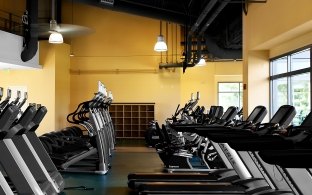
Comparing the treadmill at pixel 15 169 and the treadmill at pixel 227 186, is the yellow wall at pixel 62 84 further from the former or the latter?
the treadmill at pixel 15 169

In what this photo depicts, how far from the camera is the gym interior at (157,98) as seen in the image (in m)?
4.09

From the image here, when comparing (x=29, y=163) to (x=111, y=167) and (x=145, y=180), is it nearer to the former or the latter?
(x=145, y=180)

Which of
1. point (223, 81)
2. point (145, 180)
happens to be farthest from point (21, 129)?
point (223, 81)

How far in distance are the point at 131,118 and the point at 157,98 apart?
1.10 meters

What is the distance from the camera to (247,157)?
15.6ft

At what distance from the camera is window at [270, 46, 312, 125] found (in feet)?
22.0

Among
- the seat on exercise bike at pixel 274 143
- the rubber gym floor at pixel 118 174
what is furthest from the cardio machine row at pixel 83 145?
Result: the seat on exercise bike at pixel 274 143

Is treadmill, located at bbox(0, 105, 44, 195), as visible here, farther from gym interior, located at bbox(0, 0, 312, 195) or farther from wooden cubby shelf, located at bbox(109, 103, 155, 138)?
wooden cubby shelf, located at bbox(109, 103, 155, 138)

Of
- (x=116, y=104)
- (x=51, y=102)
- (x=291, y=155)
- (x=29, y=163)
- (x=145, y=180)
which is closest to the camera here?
(x=291, y=155)

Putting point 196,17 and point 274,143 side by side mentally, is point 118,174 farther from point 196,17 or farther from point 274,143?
point 274,143

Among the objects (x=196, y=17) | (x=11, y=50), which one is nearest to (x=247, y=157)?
(x=196, y=17)

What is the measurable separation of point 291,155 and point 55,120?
472 inches

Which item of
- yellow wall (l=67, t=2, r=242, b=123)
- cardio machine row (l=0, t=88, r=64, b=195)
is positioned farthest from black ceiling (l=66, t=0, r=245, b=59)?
cardio machine row (l=0, t=88, r=64, b=195)

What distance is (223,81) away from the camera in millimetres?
16078
